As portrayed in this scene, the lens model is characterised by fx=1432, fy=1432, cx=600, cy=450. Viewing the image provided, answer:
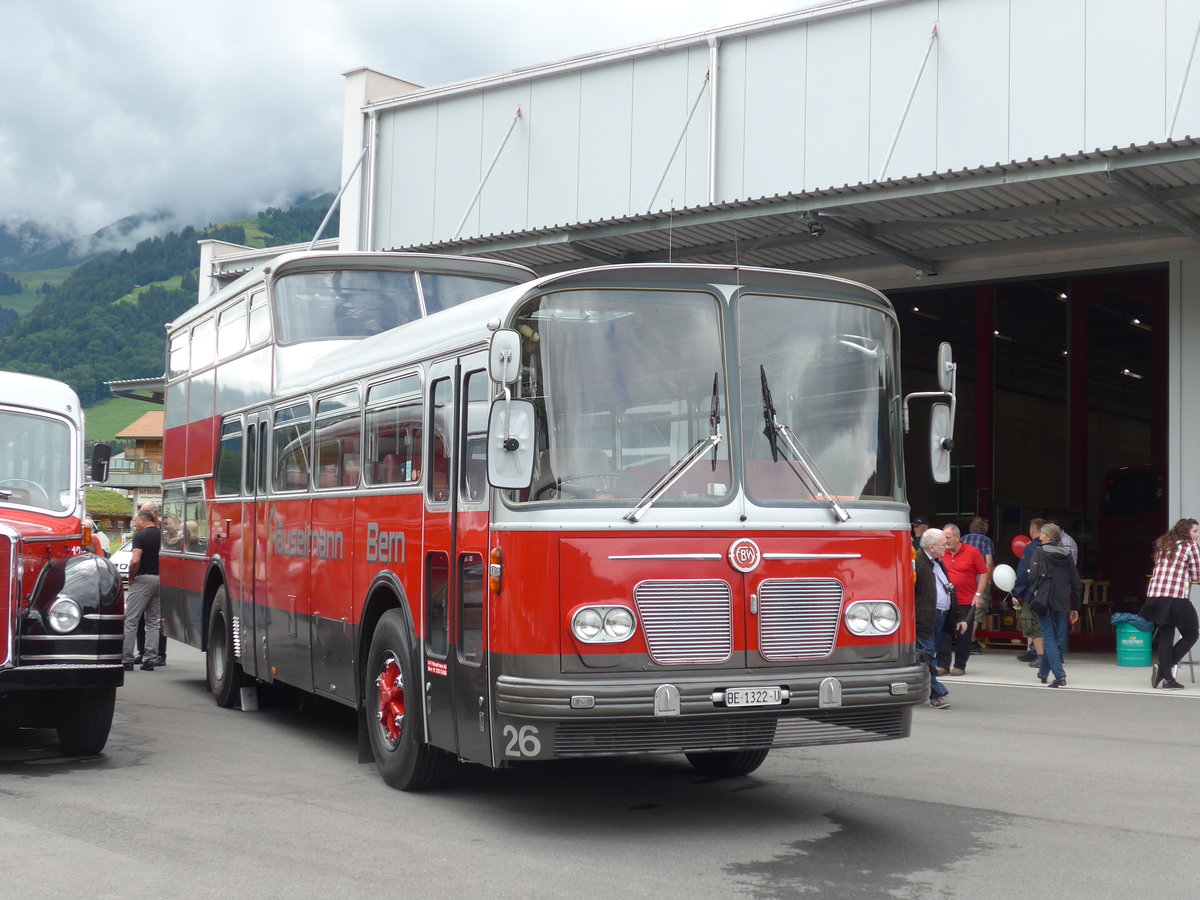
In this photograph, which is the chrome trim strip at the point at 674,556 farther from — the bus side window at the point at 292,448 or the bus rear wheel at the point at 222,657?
the bus rear wheel at the point at 222,657

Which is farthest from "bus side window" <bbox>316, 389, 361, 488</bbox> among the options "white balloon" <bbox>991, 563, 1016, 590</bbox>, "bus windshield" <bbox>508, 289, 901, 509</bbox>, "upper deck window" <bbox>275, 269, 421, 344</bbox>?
"white balloon" <bbox>991, 563, 1016, 590</bbox>

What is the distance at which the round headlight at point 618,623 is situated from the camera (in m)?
7.02

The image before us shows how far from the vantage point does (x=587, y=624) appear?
7012 millimetres

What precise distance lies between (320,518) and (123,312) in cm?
15679

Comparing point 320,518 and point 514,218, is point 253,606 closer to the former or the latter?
point 320,518

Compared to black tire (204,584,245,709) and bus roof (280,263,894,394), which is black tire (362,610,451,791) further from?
black tire (204,584,245,709)

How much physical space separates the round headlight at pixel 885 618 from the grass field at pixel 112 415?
12680 centimetres

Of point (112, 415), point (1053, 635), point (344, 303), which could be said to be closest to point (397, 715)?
point (344, 303)

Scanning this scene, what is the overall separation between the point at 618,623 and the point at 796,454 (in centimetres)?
134

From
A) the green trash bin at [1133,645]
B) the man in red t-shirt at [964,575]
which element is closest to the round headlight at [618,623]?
the man in red t-shirt at [964,575]

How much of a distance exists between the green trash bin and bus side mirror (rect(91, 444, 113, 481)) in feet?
45.5

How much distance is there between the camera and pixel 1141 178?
16.8 metres

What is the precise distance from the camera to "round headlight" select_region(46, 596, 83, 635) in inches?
353

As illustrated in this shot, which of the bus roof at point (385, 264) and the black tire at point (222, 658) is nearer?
the bus roof at point (385, 264)
